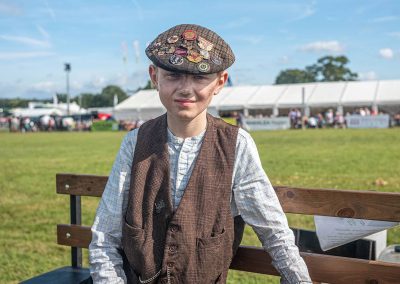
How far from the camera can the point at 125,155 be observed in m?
2.34

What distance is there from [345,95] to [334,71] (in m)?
58.4

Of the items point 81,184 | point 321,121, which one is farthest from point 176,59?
point 321,121

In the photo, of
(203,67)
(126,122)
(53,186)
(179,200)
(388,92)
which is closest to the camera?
(203,67)

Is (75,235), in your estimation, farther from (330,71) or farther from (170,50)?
(330,71)

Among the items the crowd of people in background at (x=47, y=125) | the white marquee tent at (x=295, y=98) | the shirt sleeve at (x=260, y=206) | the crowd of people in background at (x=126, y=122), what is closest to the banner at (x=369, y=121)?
the crowd of people in background at (x=126, y=122)

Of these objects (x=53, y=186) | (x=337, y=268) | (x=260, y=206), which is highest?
(x=260, y=206)

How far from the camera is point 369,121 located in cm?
3488

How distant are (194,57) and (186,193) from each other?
58cm

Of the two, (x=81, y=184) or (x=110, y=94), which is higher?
(x=110, y=94)

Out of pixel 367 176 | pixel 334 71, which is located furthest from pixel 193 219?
pixel 334 71

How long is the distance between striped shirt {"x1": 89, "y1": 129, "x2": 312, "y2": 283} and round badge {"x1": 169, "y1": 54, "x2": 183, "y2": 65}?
378mm

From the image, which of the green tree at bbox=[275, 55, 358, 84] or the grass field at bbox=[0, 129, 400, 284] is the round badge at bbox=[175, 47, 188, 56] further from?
the green tree at bbox=[275, 55, 358, 84]

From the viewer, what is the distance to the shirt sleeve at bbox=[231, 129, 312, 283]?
7.32 feet

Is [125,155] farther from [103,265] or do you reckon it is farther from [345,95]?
[345,95]
